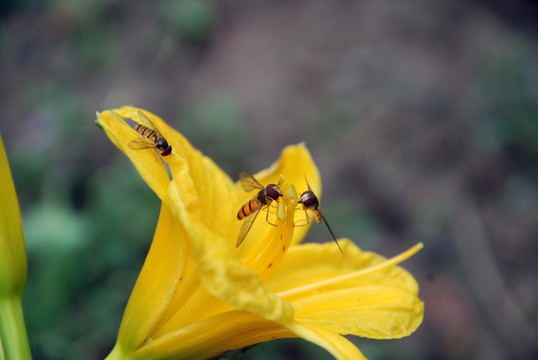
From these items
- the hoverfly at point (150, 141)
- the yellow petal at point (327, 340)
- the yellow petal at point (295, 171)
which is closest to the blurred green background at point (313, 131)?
the yellow petal at point (295, 171)

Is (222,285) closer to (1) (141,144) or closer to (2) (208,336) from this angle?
(2) (208,336)

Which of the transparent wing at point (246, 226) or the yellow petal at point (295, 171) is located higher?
the yellow petal at point (295, 171)

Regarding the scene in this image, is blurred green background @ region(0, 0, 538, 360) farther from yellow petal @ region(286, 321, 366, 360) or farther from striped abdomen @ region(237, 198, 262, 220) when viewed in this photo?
yellow petal @ region(286, 321, 366, 360)

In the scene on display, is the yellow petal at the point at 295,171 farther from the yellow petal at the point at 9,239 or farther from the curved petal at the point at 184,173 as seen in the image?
the yellow petal at the point at 9,239

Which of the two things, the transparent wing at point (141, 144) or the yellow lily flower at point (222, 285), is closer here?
the yellow lily flower at point (222, 285)

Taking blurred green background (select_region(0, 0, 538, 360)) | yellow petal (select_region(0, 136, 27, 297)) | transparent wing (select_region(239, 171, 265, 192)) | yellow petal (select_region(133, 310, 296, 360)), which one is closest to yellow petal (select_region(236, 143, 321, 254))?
transparent wing (select_region(239, 171, 265, 192))

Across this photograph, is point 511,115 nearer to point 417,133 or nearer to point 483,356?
point 417,133

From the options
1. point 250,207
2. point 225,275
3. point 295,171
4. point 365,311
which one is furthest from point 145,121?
point 365,311
